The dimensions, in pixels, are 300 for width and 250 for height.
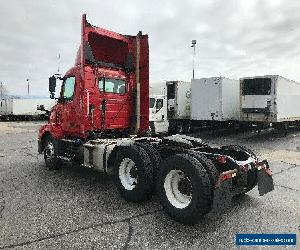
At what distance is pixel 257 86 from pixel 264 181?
1314 centimetres

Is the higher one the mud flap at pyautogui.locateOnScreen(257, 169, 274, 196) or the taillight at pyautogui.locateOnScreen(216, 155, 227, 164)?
the taillight at pyautogui.locateOnScreen(216, 155, 227, 164)

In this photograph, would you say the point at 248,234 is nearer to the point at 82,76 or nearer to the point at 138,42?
the point at 82,76

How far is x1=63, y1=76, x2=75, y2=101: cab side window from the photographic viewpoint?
8.40 meters

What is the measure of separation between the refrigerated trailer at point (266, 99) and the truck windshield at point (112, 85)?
11.4 meters

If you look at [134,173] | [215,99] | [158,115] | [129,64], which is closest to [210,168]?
[134,173]

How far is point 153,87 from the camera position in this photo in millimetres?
23062

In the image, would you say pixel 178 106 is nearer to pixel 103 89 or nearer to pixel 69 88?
pixel 103 89

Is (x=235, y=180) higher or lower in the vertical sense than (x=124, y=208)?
higher

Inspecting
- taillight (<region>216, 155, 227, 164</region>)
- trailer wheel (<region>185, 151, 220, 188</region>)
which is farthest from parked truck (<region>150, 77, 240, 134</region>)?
trailer wheel (<region>185, 151, 220, 188</region>)

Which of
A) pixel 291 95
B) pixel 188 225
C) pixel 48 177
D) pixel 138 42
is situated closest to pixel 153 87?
pixel 291 95

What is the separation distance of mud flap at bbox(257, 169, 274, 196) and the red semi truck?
0.02 m

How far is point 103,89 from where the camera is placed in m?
8.38

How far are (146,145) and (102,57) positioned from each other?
3.67 metres

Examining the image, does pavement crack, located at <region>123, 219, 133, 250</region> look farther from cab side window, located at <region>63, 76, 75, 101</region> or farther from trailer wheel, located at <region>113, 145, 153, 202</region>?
cab side window, located at <region>63, 76, 75, 101</region>
